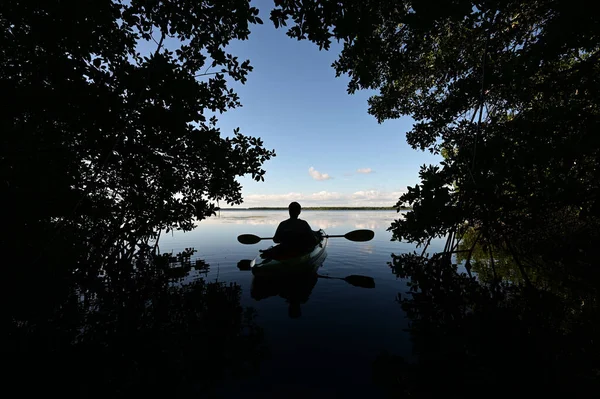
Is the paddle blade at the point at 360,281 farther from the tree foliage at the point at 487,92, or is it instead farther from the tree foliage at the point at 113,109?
the tree foliage at the point at 113,109

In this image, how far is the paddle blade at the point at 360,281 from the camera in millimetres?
8852

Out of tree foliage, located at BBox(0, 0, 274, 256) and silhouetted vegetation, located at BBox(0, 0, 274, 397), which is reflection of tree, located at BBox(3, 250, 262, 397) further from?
tree foliage, located at BBox(0, 0, 274, 256)

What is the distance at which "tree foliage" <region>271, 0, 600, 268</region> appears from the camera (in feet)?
14.4


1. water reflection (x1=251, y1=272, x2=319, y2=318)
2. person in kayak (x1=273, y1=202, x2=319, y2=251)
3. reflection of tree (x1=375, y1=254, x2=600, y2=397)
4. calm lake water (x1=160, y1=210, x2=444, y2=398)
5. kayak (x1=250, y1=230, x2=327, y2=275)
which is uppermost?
person in kayak (x1=273, y1=202, x2=319, y2=251)

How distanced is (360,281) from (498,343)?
487 cm

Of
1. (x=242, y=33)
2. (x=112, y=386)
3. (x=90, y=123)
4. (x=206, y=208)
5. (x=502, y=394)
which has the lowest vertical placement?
(x=502, y=394)

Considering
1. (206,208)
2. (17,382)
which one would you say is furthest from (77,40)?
(17,382)

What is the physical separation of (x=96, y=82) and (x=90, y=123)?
108 centimetres

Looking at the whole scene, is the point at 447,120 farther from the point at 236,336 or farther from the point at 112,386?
the point at 112,386

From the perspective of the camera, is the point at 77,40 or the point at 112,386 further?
the point at 77,40

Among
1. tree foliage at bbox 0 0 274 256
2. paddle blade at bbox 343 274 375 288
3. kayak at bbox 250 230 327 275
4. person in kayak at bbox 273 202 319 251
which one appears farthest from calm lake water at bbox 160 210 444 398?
tree foliage at bbox 0 0 274 256

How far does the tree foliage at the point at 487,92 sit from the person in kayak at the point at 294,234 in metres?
4.49

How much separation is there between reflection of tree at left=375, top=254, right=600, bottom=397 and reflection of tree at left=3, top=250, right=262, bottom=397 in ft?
9.76

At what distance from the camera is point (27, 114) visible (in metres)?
6.75
